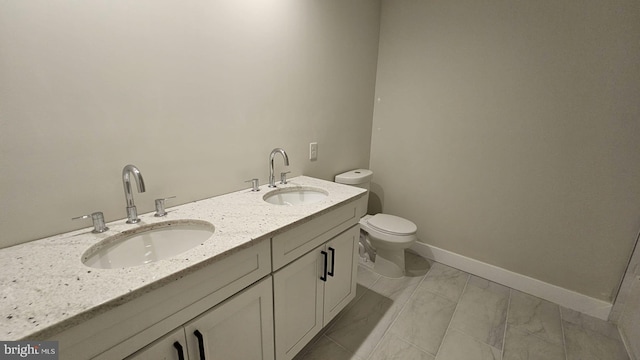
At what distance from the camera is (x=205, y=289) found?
806mm

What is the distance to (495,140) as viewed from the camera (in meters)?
1.89

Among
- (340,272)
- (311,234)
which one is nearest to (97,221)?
(311,234)

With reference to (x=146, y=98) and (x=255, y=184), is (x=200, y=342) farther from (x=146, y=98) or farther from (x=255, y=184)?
(x=146, y=98)

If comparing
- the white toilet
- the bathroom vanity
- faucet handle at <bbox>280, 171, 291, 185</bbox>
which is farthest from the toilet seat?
faucet handle at <bbox>280, 171, 291, 185</bbox>

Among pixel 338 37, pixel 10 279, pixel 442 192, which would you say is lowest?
pixel 442 192

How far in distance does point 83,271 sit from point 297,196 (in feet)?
3.32

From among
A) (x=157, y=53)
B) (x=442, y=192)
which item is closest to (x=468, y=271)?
(x=442, y=192)

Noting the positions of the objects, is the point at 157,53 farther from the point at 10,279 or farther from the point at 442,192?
the point at 442,192

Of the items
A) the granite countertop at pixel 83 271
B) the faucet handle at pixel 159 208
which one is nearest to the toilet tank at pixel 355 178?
the granite countertop at pixel 83 271

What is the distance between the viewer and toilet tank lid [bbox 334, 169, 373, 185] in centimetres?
203

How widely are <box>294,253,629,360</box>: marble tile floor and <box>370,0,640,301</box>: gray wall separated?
267mm

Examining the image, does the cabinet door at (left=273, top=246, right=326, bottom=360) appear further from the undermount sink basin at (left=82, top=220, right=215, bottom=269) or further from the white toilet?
the white toilet

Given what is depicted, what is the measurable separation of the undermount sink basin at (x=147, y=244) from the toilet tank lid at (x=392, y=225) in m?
1.32

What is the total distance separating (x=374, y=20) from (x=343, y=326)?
2.30 meters
